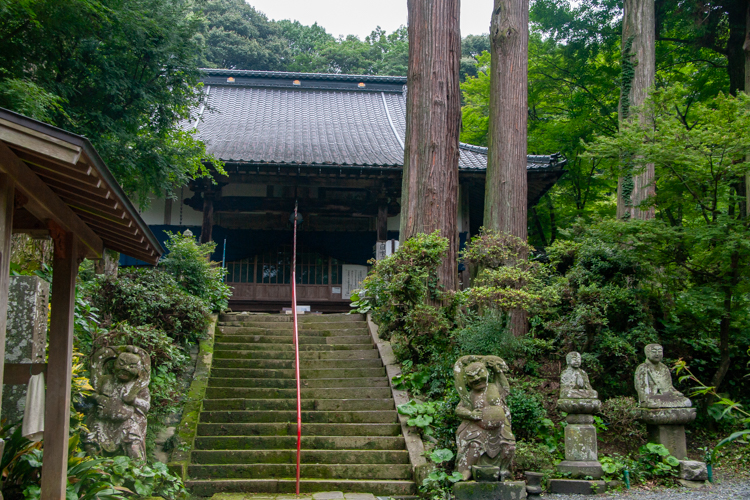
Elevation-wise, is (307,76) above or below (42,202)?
above

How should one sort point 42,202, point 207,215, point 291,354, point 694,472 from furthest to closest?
point 207,215
point 291,354
point 694,472
point 42,202

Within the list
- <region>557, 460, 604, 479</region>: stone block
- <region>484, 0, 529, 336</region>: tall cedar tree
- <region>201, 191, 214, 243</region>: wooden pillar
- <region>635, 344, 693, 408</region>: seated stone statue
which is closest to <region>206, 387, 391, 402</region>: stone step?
<region>557, 460, 604, 479</region>: stone block

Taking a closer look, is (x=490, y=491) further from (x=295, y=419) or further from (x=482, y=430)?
(x=295, y=419)

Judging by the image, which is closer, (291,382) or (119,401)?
(119,401)

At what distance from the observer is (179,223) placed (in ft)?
44.5

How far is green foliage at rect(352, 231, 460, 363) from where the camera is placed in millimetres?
7867

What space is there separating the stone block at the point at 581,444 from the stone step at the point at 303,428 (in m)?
1.99

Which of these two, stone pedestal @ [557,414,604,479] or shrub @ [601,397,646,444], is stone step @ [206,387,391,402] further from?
shrub @ [601,397,646,444]

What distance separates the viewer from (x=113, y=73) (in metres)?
7.73

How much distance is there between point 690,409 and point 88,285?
759 cm

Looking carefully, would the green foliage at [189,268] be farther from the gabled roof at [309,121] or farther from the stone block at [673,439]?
the stone block at [673,439]

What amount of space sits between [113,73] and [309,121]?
31.1 ft

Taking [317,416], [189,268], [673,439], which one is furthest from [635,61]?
[189,268]

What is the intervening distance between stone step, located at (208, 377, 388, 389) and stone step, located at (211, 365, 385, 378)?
0.15 meters
